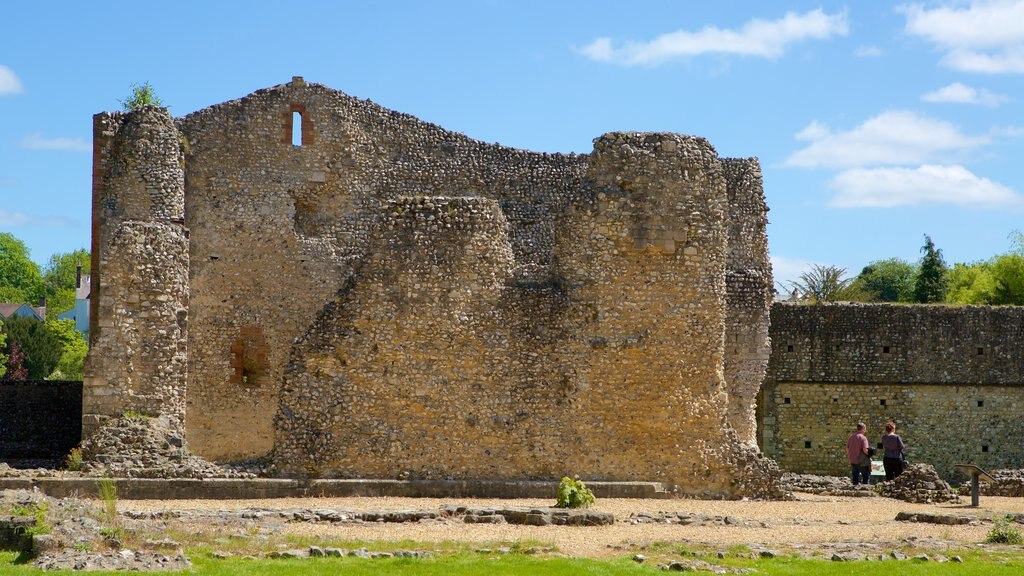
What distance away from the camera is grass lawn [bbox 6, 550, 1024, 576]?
1192cm

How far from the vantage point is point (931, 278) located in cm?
5522

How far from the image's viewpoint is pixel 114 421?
19.4 m

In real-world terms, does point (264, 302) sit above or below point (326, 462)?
above

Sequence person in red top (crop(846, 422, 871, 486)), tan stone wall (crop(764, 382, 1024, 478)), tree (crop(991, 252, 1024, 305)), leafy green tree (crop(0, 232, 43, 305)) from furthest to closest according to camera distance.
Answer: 1. leafy green tree (crop(0, 232, 43, 305))
2. tree (crop(991, 252, 1024, 305))
3. tan stone wall (crop(764, 382, 1024, 478))
4. person in red top (crop(846, 422, 871, 486))

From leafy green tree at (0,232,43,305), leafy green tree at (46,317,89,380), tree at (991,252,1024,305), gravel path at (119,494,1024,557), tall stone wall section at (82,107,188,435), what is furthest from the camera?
leafy green tree at (0,232,43,305)

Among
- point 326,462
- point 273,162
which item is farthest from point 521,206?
point 326,462

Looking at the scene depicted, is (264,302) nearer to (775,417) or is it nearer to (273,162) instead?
(273,162)

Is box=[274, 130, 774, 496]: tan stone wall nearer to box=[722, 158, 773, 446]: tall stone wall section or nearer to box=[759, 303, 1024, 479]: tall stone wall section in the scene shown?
box=[722, 158, 773, 446]: tall stone wall section

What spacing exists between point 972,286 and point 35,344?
37.9 m

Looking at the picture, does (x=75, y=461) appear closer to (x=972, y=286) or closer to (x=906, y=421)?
(x=906, y=421)

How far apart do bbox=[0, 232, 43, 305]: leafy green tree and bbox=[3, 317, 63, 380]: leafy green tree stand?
34.8 metres

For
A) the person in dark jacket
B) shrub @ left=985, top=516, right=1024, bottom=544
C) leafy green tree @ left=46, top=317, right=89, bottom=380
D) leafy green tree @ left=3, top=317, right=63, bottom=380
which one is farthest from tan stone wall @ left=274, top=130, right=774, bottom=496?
leafy green tree @ left=3, top=317, right=63, bottom=380

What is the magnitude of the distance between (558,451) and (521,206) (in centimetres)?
756

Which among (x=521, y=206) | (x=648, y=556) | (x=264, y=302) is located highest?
(x=521, y=206)
